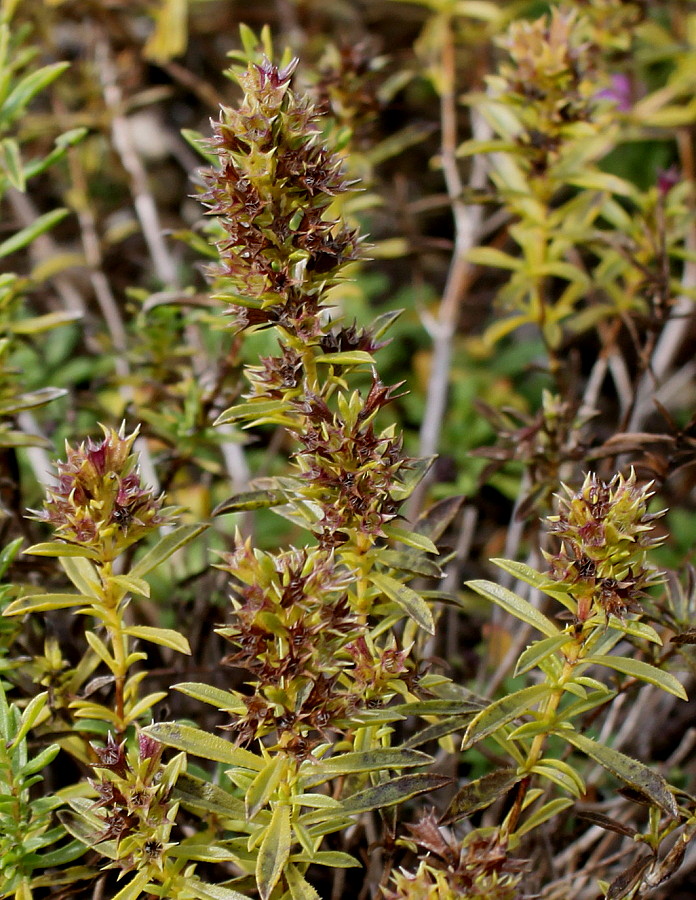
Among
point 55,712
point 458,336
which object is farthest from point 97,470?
point 458,336

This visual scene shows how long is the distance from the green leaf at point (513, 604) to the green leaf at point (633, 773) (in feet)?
0.48

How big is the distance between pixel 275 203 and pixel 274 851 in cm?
81

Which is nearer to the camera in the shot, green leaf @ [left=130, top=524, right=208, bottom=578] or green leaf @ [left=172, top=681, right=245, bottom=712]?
green leaf @ [left=172, top=681, right=245, bottom=712]

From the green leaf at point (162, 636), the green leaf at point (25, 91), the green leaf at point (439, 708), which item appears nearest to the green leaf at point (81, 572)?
the green leaf at point (162, 636)

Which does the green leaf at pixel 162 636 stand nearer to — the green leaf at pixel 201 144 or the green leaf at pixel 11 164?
the green leaf at pixel 201 144

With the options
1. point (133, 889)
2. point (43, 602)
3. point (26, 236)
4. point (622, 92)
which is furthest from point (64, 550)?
point (622, 92)

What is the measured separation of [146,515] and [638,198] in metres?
1.50

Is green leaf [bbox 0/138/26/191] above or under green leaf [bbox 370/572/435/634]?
above

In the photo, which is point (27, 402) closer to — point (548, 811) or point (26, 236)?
point (26, 236)

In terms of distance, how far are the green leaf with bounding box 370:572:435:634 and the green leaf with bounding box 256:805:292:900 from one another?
0.29 metres

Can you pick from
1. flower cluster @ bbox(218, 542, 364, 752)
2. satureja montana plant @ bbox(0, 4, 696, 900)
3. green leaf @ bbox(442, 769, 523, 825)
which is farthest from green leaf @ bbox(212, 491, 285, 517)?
green leaf @ bbox(442, 769, 523, 825)

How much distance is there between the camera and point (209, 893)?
3.95ft

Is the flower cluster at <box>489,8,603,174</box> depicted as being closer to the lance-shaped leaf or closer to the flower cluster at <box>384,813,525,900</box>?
the lance-shaped leaf

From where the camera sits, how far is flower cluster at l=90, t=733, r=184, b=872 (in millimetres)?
1166
